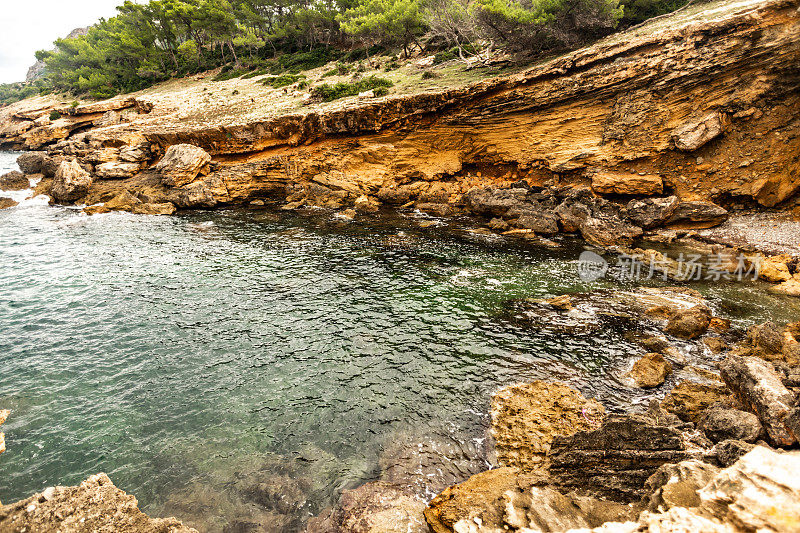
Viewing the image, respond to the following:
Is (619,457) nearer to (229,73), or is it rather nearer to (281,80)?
(281,80)

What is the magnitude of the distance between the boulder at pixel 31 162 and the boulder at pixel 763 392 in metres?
58.1

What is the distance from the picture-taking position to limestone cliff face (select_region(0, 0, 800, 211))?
787 inches

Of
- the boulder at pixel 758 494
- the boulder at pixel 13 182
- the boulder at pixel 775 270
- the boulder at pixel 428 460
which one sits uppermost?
the boulder at pixel 13 182

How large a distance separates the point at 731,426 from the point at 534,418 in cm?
424

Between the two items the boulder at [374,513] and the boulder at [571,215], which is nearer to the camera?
the boulder at [374,513]

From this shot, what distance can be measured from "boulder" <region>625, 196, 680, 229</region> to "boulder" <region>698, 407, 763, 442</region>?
1836 cm

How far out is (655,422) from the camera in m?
7.58

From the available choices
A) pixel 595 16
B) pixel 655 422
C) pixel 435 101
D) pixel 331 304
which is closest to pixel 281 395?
pixel 331 304

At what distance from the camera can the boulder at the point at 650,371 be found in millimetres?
10852

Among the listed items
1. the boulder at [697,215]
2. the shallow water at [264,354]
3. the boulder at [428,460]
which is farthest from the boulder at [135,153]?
the boulder at [697,215]

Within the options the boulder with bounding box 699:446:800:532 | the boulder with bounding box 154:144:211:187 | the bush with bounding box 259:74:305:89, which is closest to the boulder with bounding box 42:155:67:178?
the boulder with bounding box 154:144:211:187

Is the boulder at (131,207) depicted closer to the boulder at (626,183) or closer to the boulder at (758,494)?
Result: the boulder at (626,183)

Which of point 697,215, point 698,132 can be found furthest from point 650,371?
point 698,132

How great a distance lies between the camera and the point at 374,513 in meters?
7.39
